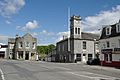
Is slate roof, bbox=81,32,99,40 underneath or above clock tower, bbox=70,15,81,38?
underneath

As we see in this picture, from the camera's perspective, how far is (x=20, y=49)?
272ft

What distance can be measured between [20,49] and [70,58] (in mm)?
26079

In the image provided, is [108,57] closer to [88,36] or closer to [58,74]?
[88,36]

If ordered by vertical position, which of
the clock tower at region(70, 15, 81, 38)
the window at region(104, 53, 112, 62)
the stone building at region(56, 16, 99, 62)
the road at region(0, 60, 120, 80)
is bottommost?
the road at region(0, 60, 120, 80)

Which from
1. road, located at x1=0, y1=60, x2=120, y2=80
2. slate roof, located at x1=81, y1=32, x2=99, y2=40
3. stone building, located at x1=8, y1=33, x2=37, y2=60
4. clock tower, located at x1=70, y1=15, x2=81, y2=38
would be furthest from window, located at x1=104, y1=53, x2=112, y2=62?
stone building, located at x1=8, y1=33, x2=37, y2=60

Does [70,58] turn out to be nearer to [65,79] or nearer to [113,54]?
[113,54]

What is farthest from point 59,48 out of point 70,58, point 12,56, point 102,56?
point 102,56

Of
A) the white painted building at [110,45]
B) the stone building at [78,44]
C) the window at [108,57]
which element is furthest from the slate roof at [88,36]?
the window at [108,57]

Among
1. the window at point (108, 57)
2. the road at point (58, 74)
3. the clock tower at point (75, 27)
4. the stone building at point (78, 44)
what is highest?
the clock tower at point (75, 27)

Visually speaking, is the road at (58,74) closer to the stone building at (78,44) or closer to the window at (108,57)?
the window at (108,57)

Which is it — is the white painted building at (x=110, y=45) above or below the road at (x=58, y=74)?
above

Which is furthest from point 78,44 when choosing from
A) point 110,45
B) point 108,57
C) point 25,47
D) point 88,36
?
point 25,47

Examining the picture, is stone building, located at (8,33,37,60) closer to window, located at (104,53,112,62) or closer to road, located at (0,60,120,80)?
window, located at (104,53,112,62)

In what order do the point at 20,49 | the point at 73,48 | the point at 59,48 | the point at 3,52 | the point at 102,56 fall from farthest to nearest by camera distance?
1. the point at 3,52
2. the point at 20,49
3. the point at 59,48
4. the point at 73,48
5. the point at 102,56
